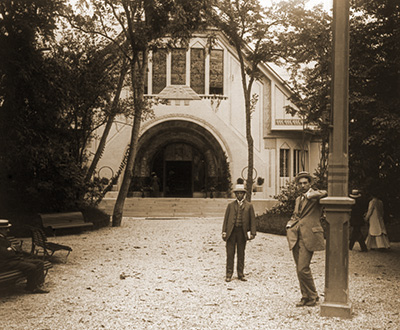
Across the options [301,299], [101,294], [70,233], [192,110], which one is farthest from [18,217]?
[192,110]

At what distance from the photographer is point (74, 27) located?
20500mm

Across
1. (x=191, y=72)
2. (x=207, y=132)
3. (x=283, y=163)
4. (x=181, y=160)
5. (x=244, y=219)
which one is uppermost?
(x=191, y=72)

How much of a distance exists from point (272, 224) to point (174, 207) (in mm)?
8579

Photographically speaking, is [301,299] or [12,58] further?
[12,58]

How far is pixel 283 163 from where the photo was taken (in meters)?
34.1

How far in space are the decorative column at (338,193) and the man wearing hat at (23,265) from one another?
15.0ft

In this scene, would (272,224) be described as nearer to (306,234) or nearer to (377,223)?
(377,223)

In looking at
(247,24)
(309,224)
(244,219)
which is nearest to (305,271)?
(309,224)

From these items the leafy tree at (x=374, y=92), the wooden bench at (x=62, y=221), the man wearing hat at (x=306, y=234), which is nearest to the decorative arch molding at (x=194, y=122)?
the wooden bench at (x=62, y=221)

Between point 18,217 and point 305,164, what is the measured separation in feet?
68.0

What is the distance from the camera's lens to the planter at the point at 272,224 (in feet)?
61.8

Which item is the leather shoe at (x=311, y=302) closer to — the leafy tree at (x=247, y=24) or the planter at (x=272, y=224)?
the planter at (x=272, y=224)

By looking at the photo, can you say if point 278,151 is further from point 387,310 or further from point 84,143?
point 387,310

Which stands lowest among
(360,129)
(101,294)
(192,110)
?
(101,294)
